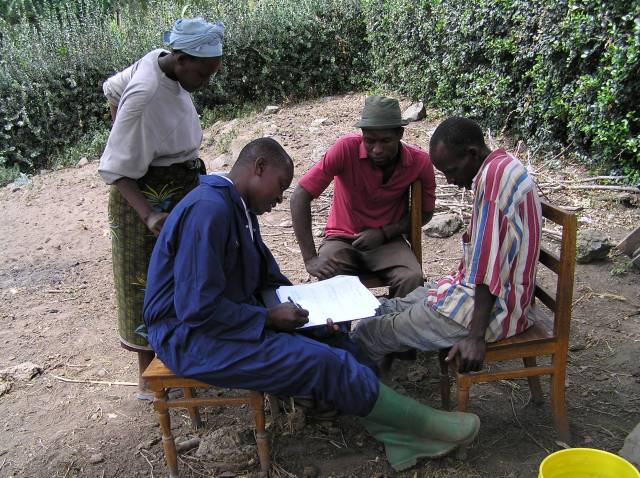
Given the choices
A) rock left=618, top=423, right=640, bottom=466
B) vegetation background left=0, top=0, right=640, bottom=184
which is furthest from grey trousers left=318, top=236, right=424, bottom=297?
vegetation background left=0, top=0, right=640, bottom=184

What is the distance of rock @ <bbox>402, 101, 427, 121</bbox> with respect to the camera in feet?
26.9

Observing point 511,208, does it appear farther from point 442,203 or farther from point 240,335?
point 442,203

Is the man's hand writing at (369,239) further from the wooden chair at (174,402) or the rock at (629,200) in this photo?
the rock at (629,200)

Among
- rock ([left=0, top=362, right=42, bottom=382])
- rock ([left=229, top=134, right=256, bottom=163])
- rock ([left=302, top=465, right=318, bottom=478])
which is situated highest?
rock ([left=302, top=465, right=318, bottom=478])

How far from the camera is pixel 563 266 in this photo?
2.50m

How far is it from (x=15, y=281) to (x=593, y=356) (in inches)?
189

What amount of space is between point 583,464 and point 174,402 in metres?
1.64

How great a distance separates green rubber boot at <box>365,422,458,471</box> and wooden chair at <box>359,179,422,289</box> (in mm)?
1029

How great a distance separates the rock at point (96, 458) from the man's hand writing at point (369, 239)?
1.75m

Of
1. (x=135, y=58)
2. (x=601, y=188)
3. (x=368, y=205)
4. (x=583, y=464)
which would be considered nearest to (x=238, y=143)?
(x=135, y=58)

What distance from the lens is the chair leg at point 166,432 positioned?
256 cm

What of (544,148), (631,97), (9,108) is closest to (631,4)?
(631,97)

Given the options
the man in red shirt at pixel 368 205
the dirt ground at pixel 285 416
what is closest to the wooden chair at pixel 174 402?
the dirt ground at pixel 285 416

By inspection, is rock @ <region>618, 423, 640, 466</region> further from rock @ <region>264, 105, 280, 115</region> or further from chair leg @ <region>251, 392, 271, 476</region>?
rock @ <region>264, 105, 280, 115</region>
